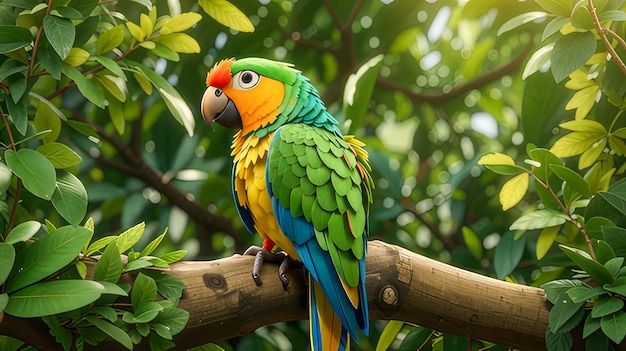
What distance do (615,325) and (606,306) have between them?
3cm

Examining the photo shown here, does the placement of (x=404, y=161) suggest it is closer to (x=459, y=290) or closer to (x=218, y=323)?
(x=459, y=290)

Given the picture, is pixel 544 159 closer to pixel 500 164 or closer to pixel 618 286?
pixel 500 164

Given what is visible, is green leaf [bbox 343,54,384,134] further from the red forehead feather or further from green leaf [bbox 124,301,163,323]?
green leaf [bbox 124,301,163,323]

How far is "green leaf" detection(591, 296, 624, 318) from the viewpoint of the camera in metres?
0.93

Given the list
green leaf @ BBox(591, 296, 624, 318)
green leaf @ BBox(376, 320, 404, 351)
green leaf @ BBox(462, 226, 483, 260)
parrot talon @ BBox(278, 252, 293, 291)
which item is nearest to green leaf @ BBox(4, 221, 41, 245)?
parrot talon @ BBox(278, 252, 293, 291)

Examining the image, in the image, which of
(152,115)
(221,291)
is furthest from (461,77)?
(221,291)

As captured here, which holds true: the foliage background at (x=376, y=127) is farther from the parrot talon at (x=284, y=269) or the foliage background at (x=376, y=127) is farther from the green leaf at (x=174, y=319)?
the green leaf at (x=174, y=319)

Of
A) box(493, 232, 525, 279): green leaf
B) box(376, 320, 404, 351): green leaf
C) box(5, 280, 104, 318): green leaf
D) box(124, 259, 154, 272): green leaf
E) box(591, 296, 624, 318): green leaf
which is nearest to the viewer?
box(5, 280, 104, 318): green leaf

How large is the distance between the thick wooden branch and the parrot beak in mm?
210

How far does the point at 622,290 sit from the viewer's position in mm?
931

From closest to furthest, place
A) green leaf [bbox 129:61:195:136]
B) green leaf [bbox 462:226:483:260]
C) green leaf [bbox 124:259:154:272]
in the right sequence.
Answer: green leaf [bbox 124:259:154:272] → green leaf [bbox 129:61:195:136] → green leaf [bbox 462:226:483:260]

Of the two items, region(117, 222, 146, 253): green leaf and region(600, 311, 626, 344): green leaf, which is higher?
region(117, 222, 146, 253): green leaf

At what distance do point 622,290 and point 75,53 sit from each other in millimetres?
796

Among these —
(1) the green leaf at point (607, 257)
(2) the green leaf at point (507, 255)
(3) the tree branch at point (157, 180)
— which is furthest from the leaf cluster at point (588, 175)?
(3) the tree branch at point (157, 180)
